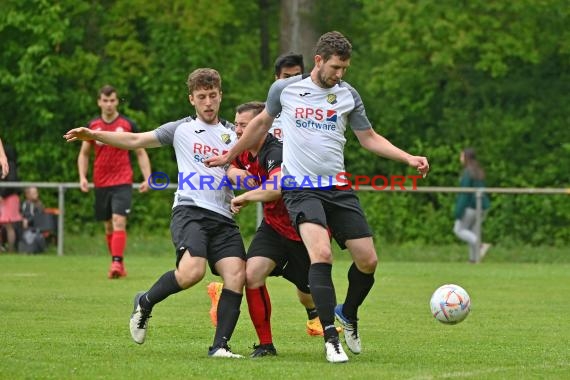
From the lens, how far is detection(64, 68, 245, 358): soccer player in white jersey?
8203mm

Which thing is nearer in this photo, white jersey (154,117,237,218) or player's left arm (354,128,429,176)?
player's left arm (354,128,429,176)

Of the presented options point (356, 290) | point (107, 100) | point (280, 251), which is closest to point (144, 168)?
point (107, 100)

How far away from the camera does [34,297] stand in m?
12.4

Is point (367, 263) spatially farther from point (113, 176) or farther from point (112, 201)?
point (113, 176)

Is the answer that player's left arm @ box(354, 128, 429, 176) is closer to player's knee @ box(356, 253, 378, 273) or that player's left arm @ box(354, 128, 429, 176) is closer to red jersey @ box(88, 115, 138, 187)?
player's knee @ box(356, 253, 378, 273)

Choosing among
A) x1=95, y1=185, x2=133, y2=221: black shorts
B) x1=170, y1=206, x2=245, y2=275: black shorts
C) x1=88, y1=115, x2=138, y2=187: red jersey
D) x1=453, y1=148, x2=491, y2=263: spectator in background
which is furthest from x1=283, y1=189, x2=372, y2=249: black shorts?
x1=453, y1=148, x2=491, y2=263: spectator in background

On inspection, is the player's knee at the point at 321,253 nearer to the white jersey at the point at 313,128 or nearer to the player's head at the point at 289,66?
the white jersey at the point at 313,128

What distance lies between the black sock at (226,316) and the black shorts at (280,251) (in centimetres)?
38

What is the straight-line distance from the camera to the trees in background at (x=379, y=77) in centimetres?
2520

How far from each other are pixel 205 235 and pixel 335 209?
2.98ft

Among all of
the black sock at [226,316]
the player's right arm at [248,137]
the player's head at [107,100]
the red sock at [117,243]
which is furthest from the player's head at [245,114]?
the red sock at [117,243]

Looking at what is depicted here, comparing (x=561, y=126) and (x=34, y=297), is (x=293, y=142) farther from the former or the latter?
(x=561, y=126)

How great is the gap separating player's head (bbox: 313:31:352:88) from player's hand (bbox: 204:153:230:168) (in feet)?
2.61

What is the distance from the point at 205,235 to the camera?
834 cm
